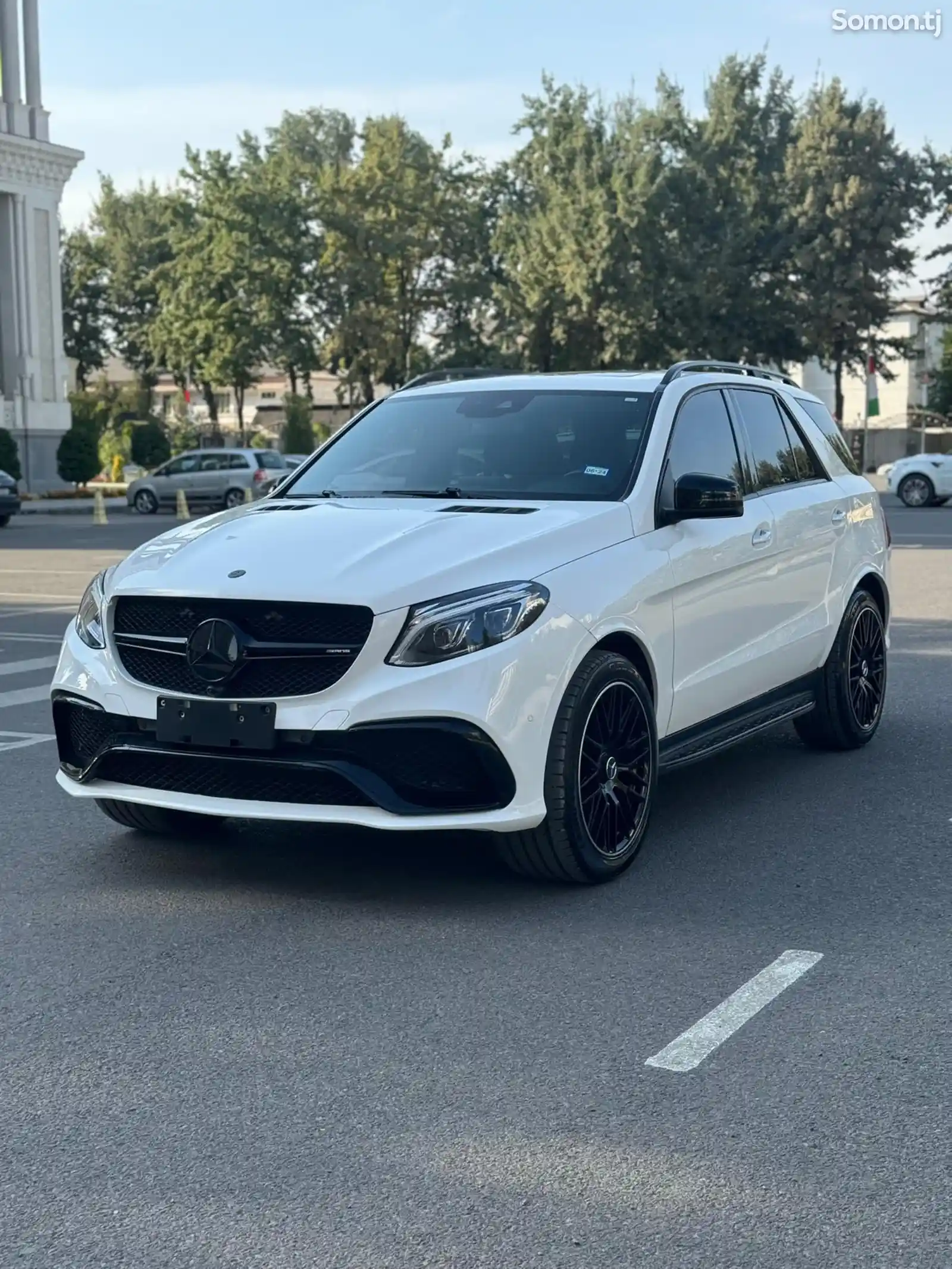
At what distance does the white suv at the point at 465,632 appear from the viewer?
5129mm

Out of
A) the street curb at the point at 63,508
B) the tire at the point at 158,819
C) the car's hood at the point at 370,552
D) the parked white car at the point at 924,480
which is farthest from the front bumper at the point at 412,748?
the street curb at the point at 63,508

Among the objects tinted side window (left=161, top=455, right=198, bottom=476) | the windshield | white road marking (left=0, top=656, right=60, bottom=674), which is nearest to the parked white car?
tinted side window (left=161, top=455, right=198, bottom=476)

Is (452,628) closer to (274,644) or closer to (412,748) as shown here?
(412,748)

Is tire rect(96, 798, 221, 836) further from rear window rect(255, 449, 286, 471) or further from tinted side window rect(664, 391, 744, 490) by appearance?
rear window rect(255, 449, 286, 471)

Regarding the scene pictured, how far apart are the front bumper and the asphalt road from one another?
363mm

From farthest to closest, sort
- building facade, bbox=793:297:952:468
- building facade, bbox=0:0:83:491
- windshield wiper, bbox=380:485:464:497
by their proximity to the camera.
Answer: building facade, bbox=793:297:952:468
building facade, bbox=0:0:83:491
windshield wiper, bbox=380:485:464:497

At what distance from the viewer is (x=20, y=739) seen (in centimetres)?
866

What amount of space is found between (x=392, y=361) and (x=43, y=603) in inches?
2073

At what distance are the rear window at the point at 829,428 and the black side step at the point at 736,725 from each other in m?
1.34

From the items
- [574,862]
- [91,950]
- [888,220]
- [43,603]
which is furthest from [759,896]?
[888,220]

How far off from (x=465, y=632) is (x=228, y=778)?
0.91 metres

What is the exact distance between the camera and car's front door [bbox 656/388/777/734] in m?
6.20

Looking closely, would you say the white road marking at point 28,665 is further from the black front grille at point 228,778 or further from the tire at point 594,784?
the tire at point 594,784

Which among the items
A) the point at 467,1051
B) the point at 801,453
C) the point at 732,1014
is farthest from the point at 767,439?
the point at 467,1051
